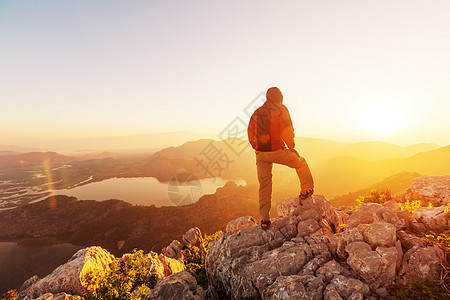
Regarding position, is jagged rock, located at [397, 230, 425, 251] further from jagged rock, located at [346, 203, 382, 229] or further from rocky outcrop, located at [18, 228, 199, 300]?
rocky outcrop, located at [18, 228, 199, 300]

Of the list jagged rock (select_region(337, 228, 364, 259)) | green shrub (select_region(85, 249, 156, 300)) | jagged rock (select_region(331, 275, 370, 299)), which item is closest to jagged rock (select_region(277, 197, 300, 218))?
jagged rock (select_region(337, 228, 364, 259))

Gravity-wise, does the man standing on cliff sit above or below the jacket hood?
below

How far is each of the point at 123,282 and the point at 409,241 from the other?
37.8ft

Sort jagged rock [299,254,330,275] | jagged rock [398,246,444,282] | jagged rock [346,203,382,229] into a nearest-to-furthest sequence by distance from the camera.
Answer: jagged rock [398,246,444,282] → jagged rock [299,254,330,275] → jagged rock [346,203,382,229]

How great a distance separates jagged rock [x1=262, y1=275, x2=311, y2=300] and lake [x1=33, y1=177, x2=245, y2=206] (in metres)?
124

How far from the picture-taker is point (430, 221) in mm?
6047

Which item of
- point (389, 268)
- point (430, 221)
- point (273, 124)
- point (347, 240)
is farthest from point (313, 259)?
point (273, 124)

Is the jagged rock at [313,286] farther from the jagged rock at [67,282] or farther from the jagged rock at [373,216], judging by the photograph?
the jagged rock at [67,282]

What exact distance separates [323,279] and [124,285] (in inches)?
339

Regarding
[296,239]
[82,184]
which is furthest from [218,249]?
[82,184]

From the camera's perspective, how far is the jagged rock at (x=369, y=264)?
461cm

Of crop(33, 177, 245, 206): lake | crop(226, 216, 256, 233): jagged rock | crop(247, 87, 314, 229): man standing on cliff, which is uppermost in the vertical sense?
crop(247, 87, 314, 229): man standing on cliff

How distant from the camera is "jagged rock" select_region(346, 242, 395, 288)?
461 centimetres

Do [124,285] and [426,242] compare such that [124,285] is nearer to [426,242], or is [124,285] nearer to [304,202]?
[304,202]
